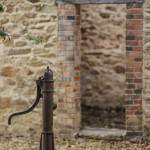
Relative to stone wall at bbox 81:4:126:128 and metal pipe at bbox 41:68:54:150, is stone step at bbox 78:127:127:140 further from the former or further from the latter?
metal pipe at bbox 41:68:54:150

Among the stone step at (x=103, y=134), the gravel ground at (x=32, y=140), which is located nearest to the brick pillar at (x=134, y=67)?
the stone step at (x=103, y=134)

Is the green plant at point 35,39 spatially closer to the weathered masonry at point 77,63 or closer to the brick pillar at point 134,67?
the weathered masonry at point 77,63

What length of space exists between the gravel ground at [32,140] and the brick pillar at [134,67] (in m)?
0.36

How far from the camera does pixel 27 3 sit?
27.5 ft

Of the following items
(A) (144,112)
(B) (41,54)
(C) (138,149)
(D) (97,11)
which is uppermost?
(D) (97,11)

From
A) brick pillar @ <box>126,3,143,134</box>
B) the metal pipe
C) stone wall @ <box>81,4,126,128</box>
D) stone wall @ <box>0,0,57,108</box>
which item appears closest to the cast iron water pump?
the metal pipe

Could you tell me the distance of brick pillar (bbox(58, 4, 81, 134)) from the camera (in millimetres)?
8273

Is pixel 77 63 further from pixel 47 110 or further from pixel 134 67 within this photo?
pixel 47 110

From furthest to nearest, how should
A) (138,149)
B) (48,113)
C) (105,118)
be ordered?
(105,118) < (138,149) < (48,113)

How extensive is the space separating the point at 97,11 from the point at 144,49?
8.84 feet

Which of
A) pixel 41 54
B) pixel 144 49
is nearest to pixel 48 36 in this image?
pixel 41 54

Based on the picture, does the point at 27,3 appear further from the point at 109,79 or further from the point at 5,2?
the point at 109,79

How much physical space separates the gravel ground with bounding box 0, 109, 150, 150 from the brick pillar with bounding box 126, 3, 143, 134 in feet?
1.18

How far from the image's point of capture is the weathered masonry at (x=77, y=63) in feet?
26.4
